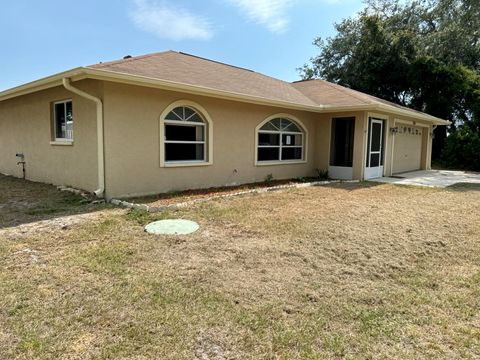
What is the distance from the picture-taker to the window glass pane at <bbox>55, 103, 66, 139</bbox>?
940 cm

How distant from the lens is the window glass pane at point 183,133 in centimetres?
903

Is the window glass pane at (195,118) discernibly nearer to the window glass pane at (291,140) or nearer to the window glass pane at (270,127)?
the window glass pane at (270,127)

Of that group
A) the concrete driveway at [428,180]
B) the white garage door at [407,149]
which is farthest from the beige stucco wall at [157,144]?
the white garage door at [407,149]

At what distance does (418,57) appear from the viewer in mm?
22016

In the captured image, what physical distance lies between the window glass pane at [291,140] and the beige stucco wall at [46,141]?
6933 millimetres

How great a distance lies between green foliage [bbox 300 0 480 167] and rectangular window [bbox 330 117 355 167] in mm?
11344

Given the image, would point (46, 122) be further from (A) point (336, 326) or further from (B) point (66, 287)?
(A) point (336, 326)

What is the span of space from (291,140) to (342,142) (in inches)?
83.5

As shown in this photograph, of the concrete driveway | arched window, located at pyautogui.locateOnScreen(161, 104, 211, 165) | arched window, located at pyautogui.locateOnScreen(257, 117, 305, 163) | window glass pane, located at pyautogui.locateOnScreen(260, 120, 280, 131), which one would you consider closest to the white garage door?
the concrete driveway

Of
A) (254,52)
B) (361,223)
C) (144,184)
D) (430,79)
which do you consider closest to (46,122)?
(144,184)

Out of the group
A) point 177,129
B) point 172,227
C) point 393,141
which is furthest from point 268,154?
point 172,227

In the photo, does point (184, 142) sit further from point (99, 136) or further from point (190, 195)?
point (99, 136)

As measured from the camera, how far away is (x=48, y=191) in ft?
28.7

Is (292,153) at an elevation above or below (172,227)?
above
